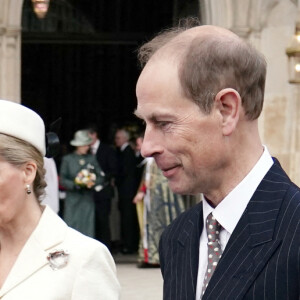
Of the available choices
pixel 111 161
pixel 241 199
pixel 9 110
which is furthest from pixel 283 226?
pixel 111 161

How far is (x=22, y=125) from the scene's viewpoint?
354cm

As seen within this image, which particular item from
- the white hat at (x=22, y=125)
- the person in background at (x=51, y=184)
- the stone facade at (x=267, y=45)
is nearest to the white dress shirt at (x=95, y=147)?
the stone facade at (x=267, y=45)

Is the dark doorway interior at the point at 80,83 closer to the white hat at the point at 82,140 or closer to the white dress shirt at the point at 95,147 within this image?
the white dress shirt at the point at 95,147

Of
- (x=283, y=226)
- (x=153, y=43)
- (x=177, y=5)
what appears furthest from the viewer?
(x=177, y=5)

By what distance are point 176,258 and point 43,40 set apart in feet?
42.1

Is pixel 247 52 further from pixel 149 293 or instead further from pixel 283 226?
pixel 149 293

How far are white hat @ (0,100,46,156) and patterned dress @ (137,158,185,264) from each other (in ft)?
27.4

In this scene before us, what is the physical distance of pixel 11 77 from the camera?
12062 millimetres

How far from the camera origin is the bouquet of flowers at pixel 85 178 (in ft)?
40.8

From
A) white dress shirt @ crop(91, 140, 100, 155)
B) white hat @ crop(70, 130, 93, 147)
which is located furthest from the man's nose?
white dress shirt @ crop(91, 140, 100, 155)

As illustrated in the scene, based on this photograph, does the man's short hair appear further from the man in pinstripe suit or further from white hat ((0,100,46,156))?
white hat ((0,100,46,156))

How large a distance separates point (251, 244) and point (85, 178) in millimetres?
10203

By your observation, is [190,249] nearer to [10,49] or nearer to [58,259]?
[58,259]

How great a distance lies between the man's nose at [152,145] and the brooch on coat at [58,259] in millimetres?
1263
